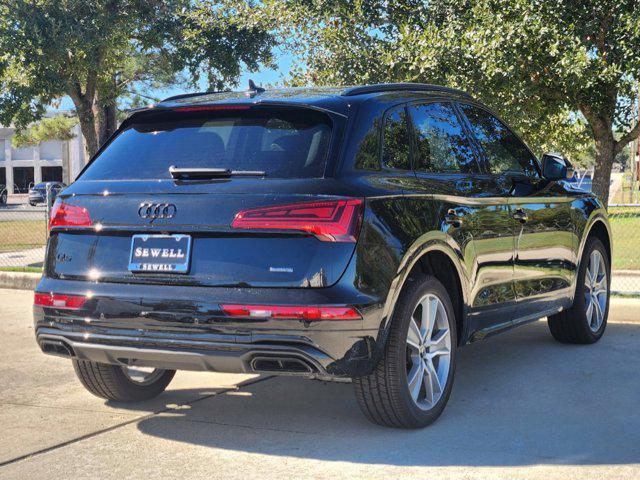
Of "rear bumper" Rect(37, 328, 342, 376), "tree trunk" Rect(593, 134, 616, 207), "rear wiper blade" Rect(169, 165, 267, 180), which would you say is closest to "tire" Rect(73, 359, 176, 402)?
"rear bumper" Rect(37, 328, 342, 376)

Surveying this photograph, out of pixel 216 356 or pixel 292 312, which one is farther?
pixel 216 356

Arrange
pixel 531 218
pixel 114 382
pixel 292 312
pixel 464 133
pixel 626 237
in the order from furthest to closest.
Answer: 1. pixel 626 237
2. pixel 531 218
3. pixel 464 133
4. pixel 114 382
5. pixel 292 312

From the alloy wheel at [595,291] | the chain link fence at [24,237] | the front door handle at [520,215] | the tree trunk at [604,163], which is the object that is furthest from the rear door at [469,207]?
the tree trunk at [604,163]

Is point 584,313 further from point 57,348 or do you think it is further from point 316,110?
point 57,348

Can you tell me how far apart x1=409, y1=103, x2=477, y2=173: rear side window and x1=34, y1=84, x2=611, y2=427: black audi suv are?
0.02m

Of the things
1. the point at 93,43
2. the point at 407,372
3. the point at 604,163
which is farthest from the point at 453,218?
the point at 93,43

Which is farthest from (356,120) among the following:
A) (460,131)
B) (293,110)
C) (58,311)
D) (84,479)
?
(84,479)

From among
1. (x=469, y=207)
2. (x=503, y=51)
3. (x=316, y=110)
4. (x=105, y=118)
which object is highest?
(x=503, y=51)

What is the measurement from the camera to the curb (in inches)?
467

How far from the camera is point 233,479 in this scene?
4137 millimetres

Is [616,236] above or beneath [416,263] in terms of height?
beneath

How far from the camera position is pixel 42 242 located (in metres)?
18.5

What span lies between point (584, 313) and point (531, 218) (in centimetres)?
134

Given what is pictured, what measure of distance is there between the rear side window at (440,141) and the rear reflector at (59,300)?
1947 millimetres
